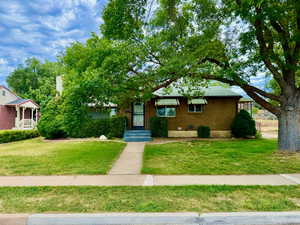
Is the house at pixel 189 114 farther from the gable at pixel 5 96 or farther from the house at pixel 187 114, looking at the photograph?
the gable at pixel 5 96

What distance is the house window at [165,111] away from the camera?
14.7 metres

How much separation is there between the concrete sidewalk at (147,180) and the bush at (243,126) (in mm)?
8660

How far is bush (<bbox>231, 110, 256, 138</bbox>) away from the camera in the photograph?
43.6 ft

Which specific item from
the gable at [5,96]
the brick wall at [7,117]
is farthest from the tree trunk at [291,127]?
the gable at [5,96]

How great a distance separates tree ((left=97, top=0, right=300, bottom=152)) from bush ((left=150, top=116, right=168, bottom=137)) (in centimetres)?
551

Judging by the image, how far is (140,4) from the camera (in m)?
7.38

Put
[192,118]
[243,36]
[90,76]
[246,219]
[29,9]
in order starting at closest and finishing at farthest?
[246,219] < [90,76] < [243,36] < [29,9] < [192,118]

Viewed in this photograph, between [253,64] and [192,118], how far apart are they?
7.46 metres

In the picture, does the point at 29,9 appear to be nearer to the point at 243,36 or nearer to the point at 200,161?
the point at 243,36

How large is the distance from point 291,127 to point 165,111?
8.74m

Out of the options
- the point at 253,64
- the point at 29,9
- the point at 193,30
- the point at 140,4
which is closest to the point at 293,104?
the point at 253,64

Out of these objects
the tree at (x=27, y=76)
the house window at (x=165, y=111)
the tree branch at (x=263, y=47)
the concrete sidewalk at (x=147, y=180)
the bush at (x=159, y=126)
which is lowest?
the concrete sidewalk at (x=147, y=180)

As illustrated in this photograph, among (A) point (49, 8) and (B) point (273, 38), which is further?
(A) point (49, 8)

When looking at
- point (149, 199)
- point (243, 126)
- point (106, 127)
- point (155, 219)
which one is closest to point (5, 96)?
point (106, 127)
